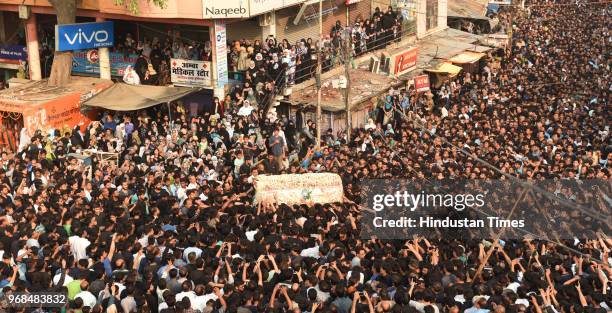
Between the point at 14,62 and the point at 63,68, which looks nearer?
the point at 63,68

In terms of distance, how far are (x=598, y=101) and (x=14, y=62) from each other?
1715cm

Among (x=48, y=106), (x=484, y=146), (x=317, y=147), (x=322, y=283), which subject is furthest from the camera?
(x=48, y=106)

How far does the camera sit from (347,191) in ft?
52.9

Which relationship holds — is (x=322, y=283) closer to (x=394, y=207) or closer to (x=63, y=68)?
(x=394, y=207)

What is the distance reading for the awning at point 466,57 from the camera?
30.1 metres

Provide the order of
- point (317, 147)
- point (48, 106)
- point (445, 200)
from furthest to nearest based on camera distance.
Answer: point (48, 106) → point (317, 147) → point (445, 200)

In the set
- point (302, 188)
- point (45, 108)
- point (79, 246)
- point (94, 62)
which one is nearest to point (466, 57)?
point (94, 62)

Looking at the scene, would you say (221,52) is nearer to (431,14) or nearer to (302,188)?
(302,188)

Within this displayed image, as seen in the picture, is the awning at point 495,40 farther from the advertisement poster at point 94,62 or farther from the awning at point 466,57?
the advertisement poster at point 94,62

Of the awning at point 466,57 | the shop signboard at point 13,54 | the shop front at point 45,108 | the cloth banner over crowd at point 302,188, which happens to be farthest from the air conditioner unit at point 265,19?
the cloth banner over crowd at point 302,188

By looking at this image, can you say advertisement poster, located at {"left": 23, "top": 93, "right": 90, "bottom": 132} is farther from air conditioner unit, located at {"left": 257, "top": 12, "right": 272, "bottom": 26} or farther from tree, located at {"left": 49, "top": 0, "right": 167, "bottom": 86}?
air conditioner unit, located at {"left": 257, "top": 12, "right": 272, "bottom": 26}

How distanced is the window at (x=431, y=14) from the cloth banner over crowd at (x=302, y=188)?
17818 mm

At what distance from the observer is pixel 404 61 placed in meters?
27.4

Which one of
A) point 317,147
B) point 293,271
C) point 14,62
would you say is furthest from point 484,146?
point 14,62
